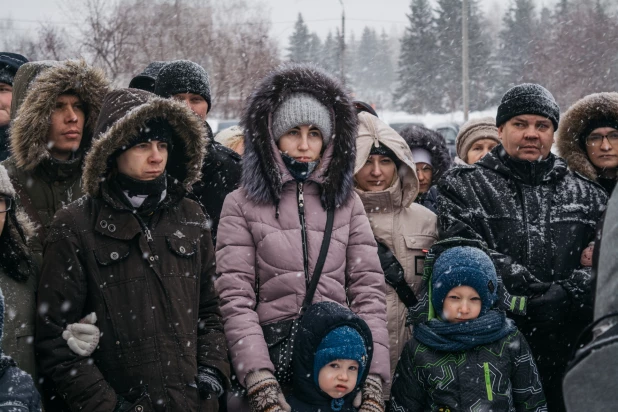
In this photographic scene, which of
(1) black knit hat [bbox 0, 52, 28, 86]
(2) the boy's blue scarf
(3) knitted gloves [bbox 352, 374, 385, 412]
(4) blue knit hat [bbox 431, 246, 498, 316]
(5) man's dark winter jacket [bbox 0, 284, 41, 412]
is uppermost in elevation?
(1) black knit hat [bbox 0, 52, 28, 86]

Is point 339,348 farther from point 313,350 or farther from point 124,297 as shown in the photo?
point 124,297

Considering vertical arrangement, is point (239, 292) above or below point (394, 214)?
below

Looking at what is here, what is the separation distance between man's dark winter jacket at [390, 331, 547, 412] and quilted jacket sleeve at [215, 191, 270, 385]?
0.80 metres

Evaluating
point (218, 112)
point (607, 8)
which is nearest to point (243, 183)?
point (218, 112)

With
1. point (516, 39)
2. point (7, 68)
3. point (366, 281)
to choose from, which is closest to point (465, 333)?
point (366, 281)

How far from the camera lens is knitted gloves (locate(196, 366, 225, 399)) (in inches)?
119

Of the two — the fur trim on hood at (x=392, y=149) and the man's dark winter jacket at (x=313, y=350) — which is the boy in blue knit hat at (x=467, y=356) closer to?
the man's dark winter jacket at (x=313, y=350)

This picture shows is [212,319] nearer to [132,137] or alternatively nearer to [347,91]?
[132,137]

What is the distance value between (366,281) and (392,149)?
3.28 ft

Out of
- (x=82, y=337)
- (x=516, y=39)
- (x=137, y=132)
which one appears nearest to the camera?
(x=82, y=337)

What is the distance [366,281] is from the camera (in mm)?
3482

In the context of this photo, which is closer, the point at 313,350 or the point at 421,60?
the point at 313,350

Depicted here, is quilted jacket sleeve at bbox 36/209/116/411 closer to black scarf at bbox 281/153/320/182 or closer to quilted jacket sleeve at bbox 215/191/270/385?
quilted jacket sleeve at bbox 215/191/270/385

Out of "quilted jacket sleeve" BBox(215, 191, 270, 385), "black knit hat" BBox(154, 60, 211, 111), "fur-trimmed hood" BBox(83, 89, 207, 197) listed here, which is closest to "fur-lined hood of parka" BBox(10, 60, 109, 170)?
"fur-trimmed hood" BBox(83, 89, 207, 197)
